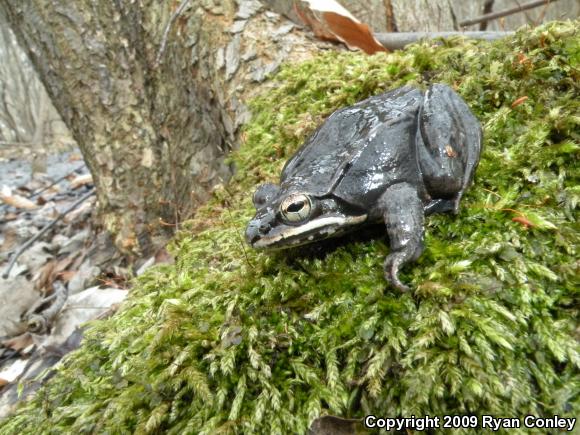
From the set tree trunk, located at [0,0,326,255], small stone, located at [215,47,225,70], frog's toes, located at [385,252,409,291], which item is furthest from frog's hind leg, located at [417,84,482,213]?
small stone, located at [215,47,225,70]

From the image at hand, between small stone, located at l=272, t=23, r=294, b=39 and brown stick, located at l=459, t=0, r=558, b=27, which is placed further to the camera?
brown stick, located at l=459, t=0, r=558, b=27

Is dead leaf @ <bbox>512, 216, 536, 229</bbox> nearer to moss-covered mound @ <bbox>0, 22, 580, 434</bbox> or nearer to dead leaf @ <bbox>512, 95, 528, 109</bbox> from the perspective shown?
moss-covered mound @ <bbox>0, 22, 580, 434</bbox>

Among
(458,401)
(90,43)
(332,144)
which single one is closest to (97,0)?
(90,43)

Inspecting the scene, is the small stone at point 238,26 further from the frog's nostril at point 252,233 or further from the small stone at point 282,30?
the frog's nostril at point 252,233

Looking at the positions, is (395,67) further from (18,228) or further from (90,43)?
(18,228)

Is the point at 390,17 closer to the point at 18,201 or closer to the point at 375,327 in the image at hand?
the point at 375,327

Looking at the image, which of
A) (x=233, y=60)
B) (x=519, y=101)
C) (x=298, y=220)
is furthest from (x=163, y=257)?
(x=519, y=101)

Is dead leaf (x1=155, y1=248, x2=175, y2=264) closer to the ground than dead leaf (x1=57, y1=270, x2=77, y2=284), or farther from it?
farther from it
